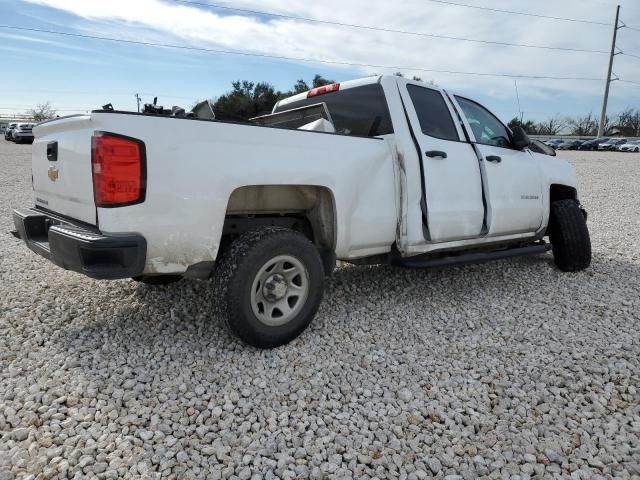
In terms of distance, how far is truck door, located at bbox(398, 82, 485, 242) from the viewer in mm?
3971

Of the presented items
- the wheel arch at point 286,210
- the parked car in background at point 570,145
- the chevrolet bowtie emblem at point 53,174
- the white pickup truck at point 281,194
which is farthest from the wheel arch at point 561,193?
the parked car in background at point 570,145

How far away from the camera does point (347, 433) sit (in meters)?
2.44

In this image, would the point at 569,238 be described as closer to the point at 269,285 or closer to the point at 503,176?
the point at 503,176

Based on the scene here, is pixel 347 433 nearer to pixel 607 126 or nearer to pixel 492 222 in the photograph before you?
pixel 492 222

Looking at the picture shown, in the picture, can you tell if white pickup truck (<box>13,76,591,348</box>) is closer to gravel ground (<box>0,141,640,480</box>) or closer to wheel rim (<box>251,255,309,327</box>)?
wheel rim (<box>251,255,309,327</box>)

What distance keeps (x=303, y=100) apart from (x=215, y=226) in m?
2.38

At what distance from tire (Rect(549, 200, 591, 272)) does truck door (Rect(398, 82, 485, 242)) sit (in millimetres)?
1478

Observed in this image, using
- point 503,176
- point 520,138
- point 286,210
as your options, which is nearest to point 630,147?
point 520,138

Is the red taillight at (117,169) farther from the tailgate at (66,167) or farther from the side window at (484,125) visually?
the side window at (484,125)

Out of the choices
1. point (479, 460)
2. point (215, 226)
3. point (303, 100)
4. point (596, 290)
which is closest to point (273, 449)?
point (479, 460)

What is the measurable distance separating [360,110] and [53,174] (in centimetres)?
247

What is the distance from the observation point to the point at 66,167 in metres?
3.05

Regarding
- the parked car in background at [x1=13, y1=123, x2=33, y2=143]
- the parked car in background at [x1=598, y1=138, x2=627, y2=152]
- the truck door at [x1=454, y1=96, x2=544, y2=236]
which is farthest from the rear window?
the parked car in background at [x1=598, y1=138, x2=627, y2=152]

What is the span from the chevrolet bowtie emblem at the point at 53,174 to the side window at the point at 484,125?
3.54 m
